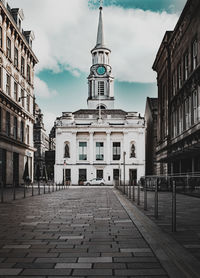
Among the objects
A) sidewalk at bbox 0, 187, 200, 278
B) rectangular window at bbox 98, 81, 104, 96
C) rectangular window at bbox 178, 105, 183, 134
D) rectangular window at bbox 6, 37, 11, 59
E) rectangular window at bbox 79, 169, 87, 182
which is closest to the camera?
sidewalk at bbox 0, 187, 200, 278

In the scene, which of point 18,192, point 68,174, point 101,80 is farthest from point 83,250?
point 101,80

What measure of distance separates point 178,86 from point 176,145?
5.58m

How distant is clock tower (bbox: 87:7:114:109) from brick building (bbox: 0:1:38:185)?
40.0 meters

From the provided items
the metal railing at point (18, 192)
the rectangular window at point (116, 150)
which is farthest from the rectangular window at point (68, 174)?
the metal railing at point (18, 192)

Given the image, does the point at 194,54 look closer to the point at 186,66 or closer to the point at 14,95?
the point at 186,66

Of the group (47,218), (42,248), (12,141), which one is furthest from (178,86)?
(42,248)

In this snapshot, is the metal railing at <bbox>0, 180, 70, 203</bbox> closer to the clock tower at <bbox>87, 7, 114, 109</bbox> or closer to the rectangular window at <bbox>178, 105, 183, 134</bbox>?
the rectangular window at <bbox>178, 105, 183, 134</bbox>

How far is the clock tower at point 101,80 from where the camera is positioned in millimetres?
83000

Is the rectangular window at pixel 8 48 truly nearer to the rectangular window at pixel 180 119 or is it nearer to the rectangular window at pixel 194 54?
the rectangular window at pixel 180 119

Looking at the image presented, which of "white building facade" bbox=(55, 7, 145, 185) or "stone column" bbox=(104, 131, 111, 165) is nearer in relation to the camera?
"white building facade" bbox=(55, 7, 145, 185)

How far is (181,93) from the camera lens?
30.4 m

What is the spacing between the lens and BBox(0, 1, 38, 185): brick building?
31.5 metres

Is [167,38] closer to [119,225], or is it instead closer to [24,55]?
[24,55]

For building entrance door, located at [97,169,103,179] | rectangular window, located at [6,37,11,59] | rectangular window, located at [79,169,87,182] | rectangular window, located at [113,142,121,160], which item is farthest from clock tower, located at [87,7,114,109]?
rectangular window, located at [6,37,11,59]
